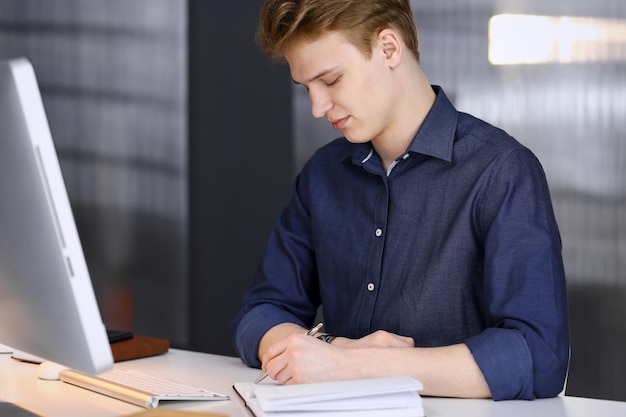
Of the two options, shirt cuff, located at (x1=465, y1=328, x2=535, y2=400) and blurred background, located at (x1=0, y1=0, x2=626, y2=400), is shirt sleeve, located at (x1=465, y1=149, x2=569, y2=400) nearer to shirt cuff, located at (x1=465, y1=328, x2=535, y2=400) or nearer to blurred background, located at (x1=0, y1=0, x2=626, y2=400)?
shirt cuff, located at (x1=465, y1=328, x2=535, y2=400)

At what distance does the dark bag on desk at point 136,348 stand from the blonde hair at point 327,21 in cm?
62

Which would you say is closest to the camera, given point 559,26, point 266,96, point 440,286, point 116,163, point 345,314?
point 440,286

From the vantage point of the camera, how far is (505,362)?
4.83 ft

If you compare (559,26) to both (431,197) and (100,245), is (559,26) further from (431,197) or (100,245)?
(100,245)

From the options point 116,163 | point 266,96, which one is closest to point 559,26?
point 266,96

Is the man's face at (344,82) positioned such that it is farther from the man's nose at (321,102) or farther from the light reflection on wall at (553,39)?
the light reflection on wall at (553,39)

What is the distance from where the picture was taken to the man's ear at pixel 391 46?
1.80 m

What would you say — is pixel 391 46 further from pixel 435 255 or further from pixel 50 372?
pixel 50 372

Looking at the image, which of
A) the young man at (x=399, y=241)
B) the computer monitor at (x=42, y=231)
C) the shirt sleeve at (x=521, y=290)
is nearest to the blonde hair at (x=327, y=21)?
the young man at (x=399, y=241)

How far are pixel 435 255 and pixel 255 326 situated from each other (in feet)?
1.18

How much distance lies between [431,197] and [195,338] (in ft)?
7.41

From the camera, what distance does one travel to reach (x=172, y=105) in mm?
3805

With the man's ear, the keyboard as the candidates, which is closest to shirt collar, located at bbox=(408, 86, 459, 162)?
the man's ear

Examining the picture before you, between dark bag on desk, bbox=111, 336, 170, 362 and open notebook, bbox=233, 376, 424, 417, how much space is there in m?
0.61
